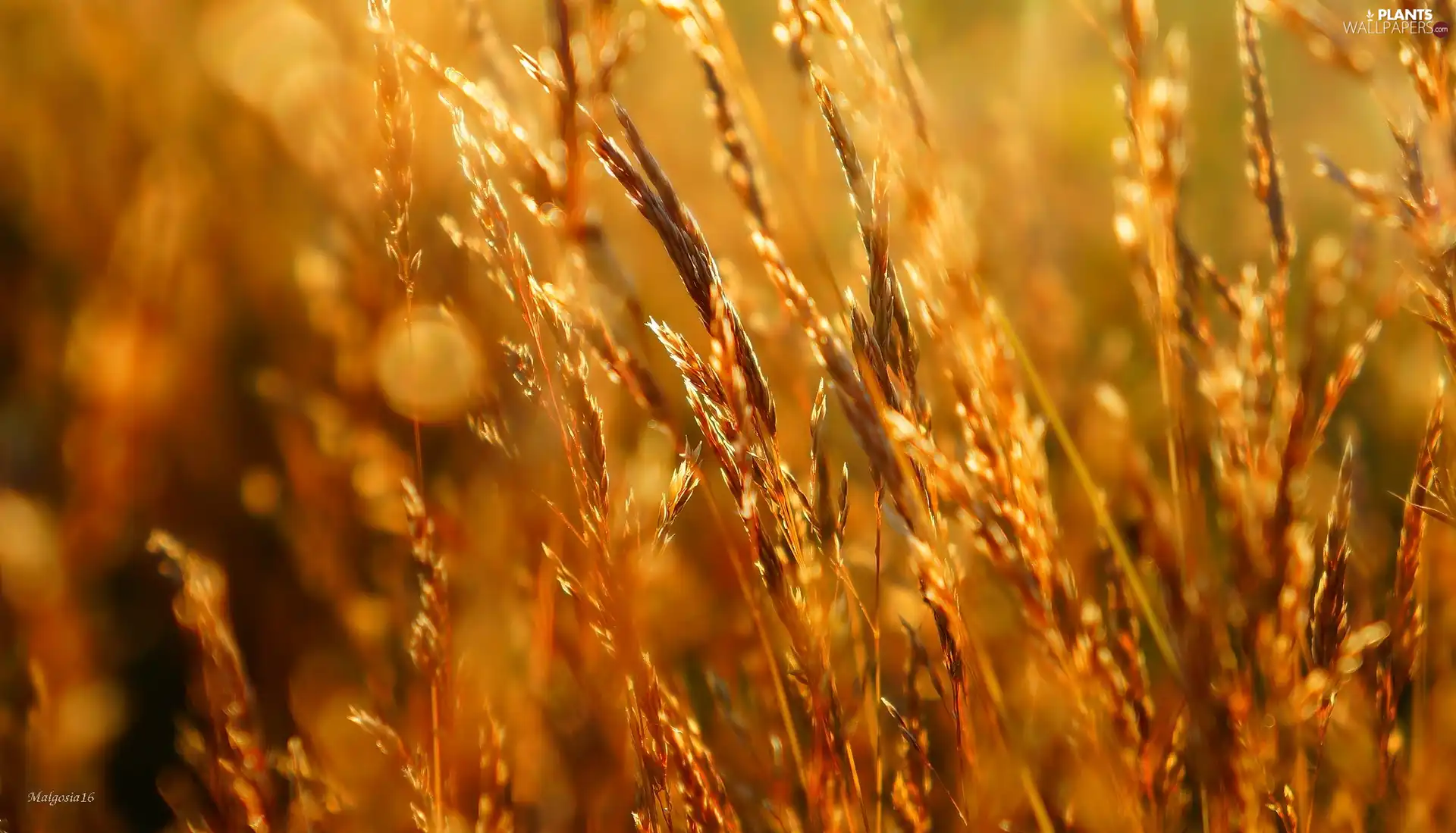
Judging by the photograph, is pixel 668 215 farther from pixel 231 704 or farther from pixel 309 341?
pixel 309 341

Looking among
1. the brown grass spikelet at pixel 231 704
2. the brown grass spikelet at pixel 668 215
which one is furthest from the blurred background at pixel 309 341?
the brown grass spikelet at pixel 231 704

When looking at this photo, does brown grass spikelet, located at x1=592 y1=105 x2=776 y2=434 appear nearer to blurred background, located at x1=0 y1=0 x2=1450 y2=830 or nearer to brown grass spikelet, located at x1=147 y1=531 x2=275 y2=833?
blurred background, located at x1=0 y1=0 x2=1450 y2=830

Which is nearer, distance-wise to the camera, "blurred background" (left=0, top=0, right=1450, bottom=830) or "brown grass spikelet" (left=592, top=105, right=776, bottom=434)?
"brown grass spikelet" (left=592, top=105, right=776, bottom=434)

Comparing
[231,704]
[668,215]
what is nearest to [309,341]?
[231,704]

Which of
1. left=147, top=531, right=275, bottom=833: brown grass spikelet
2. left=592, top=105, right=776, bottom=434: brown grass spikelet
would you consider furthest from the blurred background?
left=147, top=531, right=275, bottom=833: brown grass spikelet

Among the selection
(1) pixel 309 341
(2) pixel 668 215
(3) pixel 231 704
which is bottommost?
(1) pixel 309 341

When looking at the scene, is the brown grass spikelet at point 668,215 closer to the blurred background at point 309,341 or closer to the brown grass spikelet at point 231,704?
the blurred background at point 309,341

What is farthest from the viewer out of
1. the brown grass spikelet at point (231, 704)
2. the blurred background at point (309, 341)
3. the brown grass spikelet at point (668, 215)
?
the blurred background at point (309, 341)

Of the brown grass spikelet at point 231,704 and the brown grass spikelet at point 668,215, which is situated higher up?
the brown grass spikelet at point 668,215
